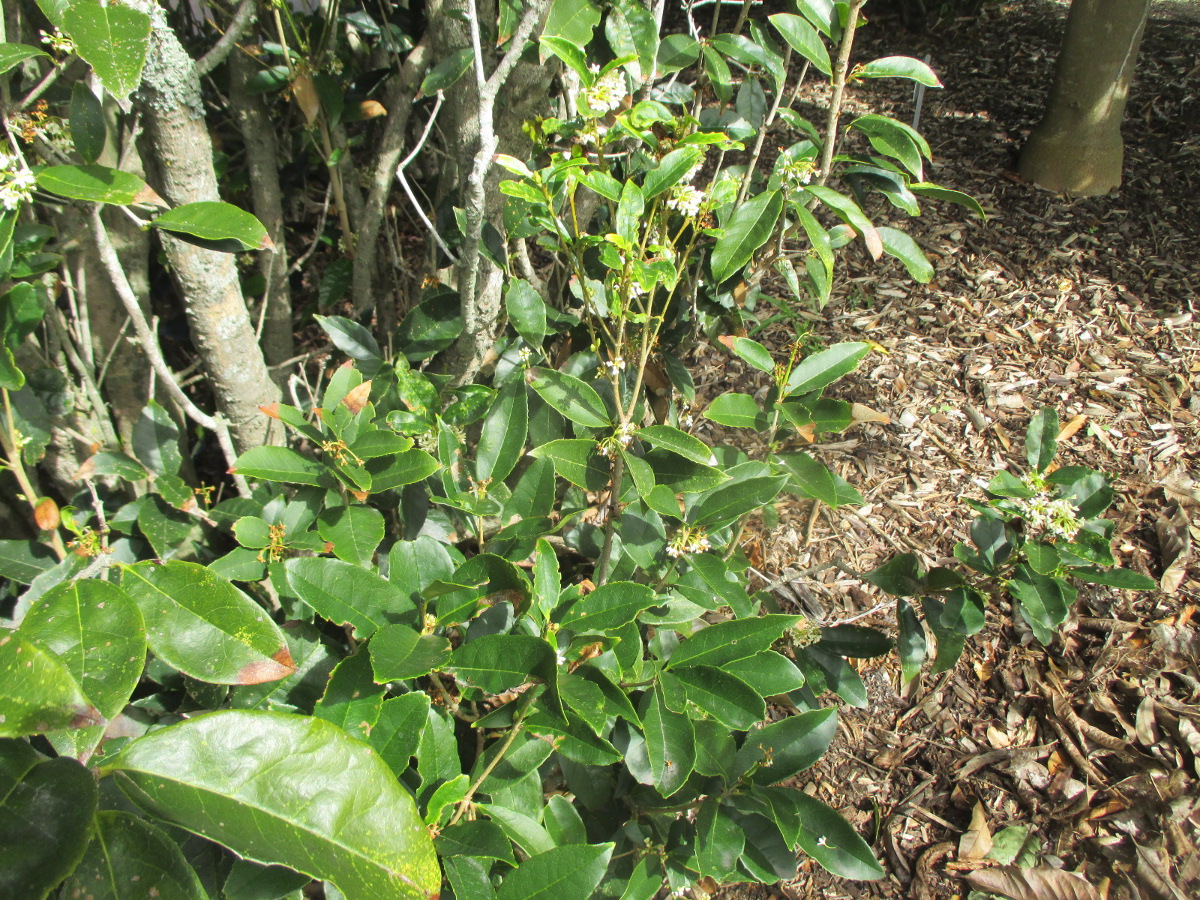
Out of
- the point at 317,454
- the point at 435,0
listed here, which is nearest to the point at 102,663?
the point at 317,454

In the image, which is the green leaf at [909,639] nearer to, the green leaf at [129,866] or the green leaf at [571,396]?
the green leaf at [571,396]

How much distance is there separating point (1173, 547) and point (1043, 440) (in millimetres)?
897

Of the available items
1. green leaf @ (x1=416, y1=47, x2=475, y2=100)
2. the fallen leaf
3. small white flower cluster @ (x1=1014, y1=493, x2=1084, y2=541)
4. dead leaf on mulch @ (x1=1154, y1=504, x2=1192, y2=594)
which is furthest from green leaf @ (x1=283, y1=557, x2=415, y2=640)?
dead leaf on mulch @ (x1=1154, y1=504, x2=1192, y2=594)

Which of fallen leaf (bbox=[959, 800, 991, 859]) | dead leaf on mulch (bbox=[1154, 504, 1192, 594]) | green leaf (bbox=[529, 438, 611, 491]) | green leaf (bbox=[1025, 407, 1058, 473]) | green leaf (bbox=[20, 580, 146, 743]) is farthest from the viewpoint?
dead leaf on mulch (bbox=[1154, 504, 1192, 594])

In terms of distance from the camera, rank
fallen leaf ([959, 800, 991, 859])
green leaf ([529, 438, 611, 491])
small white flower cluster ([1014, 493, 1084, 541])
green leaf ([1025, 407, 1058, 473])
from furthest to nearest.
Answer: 1. fallen leaf ([959, 800, 991, 859])
2. green leaf ([1025, 407, 1058, 473])
3. small white flower cluster ([1014, 493, 1084, 541])
4. green leaf ([529, 438, 611, 491])

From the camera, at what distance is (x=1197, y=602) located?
6.36 ft

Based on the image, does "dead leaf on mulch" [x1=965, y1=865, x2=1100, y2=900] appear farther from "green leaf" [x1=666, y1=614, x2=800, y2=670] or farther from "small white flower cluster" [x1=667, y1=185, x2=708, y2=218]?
"small white flower cluster" [x1=667, y1=185, x2=708, y2=218]

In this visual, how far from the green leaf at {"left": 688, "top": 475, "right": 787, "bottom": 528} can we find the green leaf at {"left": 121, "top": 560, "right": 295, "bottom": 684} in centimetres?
64

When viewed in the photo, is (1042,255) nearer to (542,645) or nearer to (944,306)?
(944,306)

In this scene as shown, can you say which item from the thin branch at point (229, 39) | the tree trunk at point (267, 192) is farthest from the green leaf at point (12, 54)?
the tree trunk at point (267, 192)

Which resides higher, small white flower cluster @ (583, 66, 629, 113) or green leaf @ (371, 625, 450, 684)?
small white flower cluster @ (583, 66, 629, 113)

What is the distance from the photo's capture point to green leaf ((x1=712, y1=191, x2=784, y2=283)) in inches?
43.9

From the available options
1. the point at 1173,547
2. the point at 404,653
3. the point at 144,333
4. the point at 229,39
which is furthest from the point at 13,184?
the point at 1173,547

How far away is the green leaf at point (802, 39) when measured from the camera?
1.19 m
